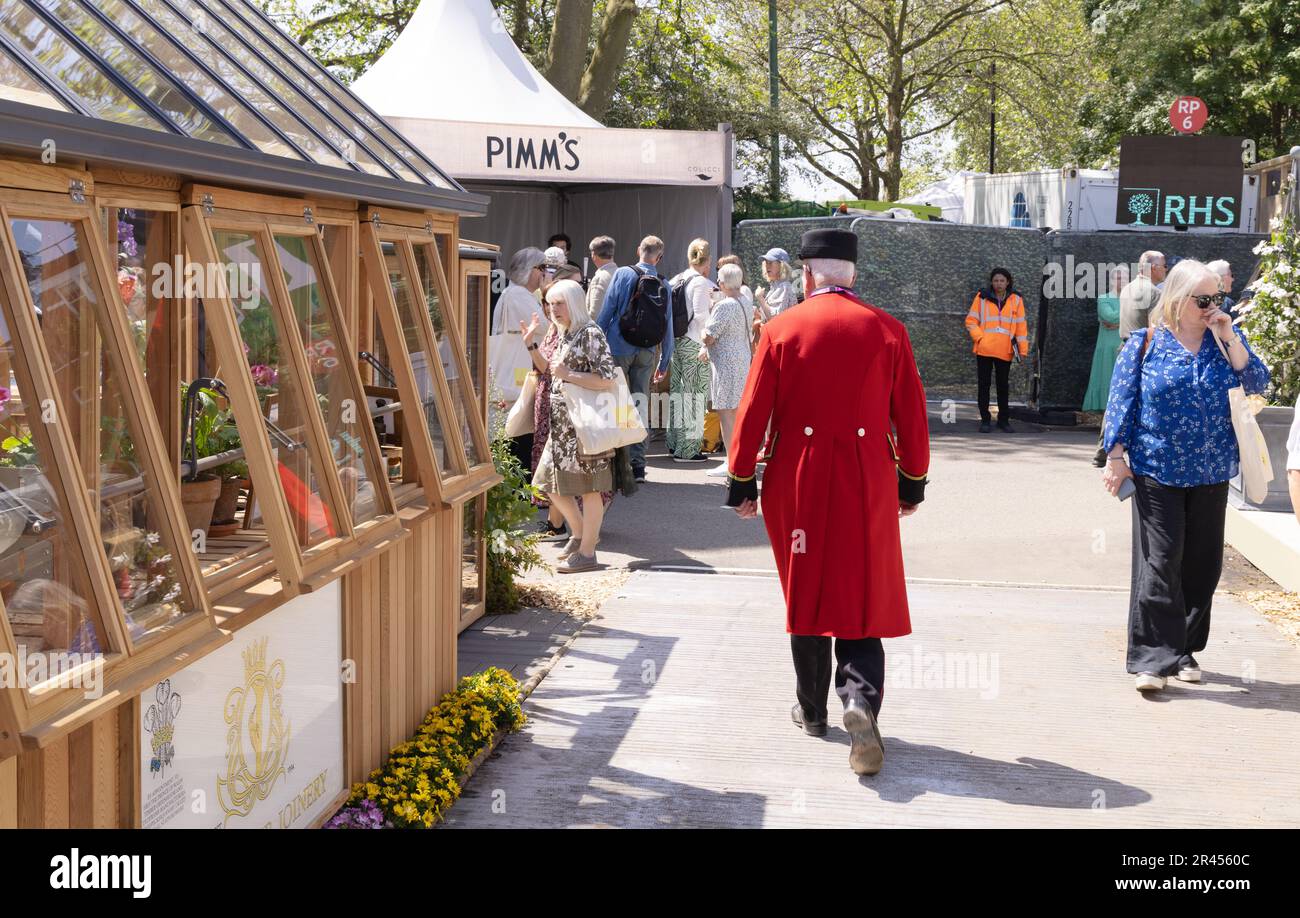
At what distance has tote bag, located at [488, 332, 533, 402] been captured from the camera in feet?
32.4

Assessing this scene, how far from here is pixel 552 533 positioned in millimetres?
9961

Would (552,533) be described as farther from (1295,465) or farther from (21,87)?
(21,87)

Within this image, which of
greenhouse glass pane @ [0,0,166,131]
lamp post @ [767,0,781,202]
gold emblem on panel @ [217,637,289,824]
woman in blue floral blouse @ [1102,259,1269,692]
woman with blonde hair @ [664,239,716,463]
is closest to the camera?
greenhouse glass pane @ [0,0,166,131]

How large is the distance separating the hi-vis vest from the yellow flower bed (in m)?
10.4

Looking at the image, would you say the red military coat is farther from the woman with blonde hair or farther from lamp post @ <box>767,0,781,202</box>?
lamp post @ <box>767,0,781,202</box>

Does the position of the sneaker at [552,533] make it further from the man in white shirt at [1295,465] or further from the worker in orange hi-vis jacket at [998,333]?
Result: the worker in orange hi-vis jacket at [998,333]

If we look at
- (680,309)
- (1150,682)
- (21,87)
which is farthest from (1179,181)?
(21,87)

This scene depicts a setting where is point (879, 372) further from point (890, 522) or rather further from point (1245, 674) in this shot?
point (1245, 674)

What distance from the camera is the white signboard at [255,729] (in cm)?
362

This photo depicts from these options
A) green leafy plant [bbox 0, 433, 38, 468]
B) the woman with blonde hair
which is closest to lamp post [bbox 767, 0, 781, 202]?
the woman with blonde hair

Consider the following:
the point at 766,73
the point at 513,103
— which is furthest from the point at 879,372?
the point at 766,73

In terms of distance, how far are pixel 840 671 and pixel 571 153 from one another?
930 centimetres

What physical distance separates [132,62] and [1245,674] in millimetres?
5446

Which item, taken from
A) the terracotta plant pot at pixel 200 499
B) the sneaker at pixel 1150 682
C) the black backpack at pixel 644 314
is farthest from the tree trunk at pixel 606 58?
the terracotta plant pot at pixel 200 499
